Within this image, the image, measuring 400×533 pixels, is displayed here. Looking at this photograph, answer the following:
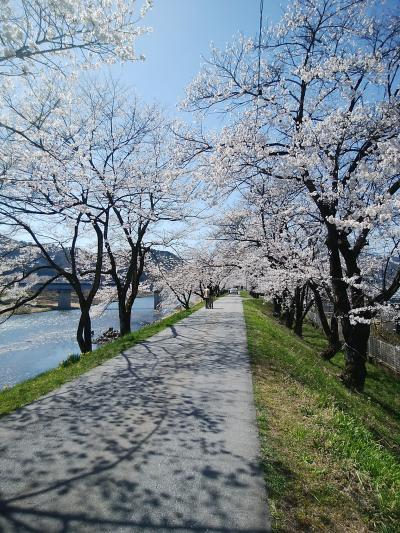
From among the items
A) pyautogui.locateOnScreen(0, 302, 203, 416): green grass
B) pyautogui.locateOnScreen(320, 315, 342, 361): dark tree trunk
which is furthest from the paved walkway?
pyautogui.locateOnScreen(320, 315, 342, 361): dark tree trunk

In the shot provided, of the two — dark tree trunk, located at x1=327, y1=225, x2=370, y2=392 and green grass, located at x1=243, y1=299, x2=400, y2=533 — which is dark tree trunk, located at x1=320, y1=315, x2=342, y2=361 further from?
green grass, located at x1=243, y1=299, x2=400, y2=533

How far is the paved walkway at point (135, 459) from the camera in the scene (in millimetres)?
3045

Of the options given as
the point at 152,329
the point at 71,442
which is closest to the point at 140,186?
the point at 152,329

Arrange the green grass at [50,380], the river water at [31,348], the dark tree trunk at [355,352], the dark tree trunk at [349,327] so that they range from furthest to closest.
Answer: the river water at [31,348] → the dark tree trunk at [355,352] → the dark tree trunk at [349,327] → the green grass at [50,380]

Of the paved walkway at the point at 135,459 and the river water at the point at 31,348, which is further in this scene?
the river water at the point at 31,348

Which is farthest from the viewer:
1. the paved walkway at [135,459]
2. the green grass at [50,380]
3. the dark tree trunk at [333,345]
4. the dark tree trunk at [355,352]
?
the dark tree trunk at [333,345]

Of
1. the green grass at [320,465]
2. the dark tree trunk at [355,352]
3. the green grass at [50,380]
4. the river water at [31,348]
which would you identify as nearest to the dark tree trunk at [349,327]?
the dark tree trunk at [355,352]

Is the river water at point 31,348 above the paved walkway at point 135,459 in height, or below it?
below

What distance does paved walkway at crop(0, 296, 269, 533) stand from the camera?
9.99ft

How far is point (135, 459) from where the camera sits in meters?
4.04

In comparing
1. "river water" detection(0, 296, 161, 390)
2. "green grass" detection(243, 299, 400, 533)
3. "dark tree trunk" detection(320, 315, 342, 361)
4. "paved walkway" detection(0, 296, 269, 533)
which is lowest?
"river water" detection(0, 296, 161, 390)

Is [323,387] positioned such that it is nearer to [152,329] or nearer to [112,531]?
[112,531]

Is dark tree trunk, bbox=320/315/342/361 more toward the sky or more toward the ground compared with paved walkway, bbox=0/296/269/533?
more toward the ground

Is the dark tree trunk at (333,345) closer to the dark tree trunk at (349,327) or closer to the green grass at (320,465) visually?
the dark tree trunk at (349,327)
